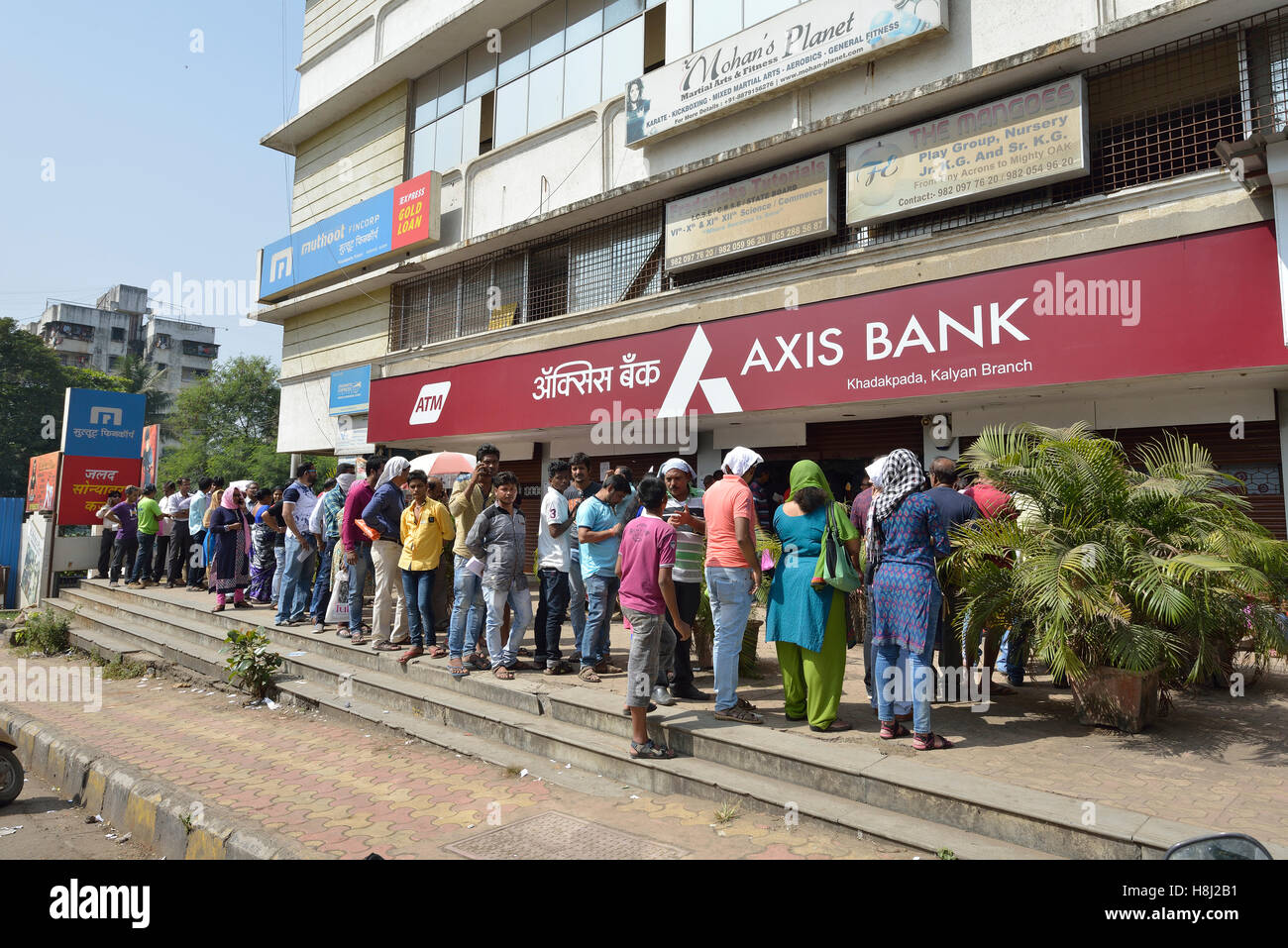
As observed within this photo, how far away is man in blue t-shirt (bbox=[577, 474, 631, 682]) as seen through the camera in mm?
6184

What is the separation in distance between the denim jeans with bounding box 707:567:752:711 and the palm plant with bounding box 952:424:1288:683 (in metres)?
1.51

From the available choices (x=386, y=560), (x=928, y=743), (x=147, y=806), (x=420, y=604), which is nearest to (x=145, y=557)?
(x=386, y=560)

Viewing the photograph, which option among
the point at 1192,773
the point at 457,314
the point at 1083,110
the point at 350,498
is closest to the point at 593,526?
the point at 350,498

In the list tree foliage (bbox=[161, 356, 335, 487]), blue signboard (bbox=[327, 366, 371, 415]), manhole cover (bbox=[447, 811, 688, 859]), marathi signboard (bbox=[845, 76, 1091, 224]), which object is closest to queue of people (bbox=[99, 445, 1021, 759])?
manhole cover (bbox=[447, 811, 688, 859])

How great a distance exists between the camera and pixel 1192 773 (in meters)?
4.12

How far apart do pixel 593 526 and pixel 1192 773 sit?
4171 millimetres

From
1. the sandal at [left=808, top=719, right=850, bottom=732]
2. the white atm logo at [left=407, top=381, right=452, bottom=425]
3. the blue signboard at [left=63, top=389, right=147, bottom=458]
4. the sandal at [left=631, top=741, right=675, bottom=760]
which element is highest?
the white atm logo at [left=407, top=381, right=452, bottom=425]

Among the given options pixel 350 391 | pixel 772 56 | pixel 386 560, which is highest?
pixel 772 56

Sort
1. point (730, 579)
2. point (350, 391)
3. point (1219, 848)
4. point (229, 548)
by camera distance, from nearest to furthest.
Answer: point (1219, 848) → point (730, 579) → point (229, 548) → point (350, 391)

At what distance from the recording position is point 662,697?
5.49 metres

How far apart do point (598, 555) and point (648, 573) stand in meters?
1.39

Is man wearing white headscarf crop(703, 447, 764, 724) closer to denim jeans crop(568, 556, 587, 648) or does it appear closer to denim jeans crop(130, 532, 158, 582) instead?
denim jeans crop(568, 556, 587, 648)

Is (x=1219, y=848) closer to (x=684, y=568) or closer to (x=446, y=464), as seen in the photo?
(x=684, y=568)

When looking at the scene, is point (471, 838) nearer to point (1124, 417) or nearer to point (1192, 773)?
point (1192, 773)
